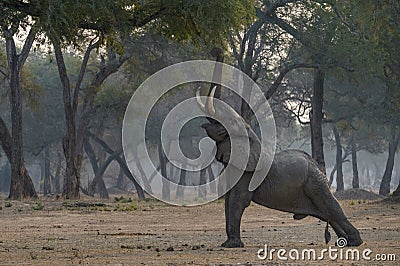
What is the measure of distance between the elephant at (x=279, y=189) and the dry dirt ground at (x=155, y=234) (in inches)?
15.2

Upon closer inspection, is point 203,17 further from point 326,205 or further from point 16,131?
point 16,131

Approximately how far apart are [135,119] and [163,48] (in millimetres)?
7276

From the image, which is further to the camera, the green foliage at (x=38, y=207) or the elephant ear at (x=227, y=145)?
the green foliage at (x=38, y=207)

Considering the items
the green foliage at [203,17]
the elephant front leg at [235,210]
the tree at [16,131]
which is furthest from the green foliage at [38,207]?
the elephant front leg at [235,210]

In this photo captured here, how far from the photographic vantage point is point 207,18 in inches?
579

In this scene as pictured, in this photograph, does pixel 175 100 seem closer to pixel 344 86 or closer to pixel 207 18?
pixel 344 86

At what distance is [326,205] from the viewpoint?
13.6m

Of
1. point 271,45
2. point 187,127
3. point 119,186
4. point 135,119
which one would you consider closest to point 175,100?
point 187,127

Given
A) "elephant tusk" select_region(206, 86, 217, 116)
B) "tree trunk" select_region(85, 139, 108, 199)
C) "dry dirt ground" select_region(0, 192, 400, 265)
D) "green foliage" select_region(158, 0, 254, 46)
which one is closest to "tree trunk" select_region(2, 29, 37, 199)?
"dry dirt ground" select_region(0, 192, 400, 265)

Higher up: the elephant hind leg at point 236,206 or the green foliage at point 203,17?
the green foliage at point 203,17

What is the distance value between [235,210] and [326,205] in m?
1.35

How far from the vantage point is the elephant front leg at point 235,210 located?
13328mm

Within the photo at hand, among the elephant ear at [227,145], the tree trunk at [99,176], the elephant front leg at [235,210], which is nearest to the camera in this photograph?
the elephant ear at [227,145]

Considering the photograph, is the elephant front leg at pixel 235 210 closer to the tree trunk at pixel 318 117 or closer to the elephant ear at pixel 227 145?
the elephant ear at pixel 227 145
